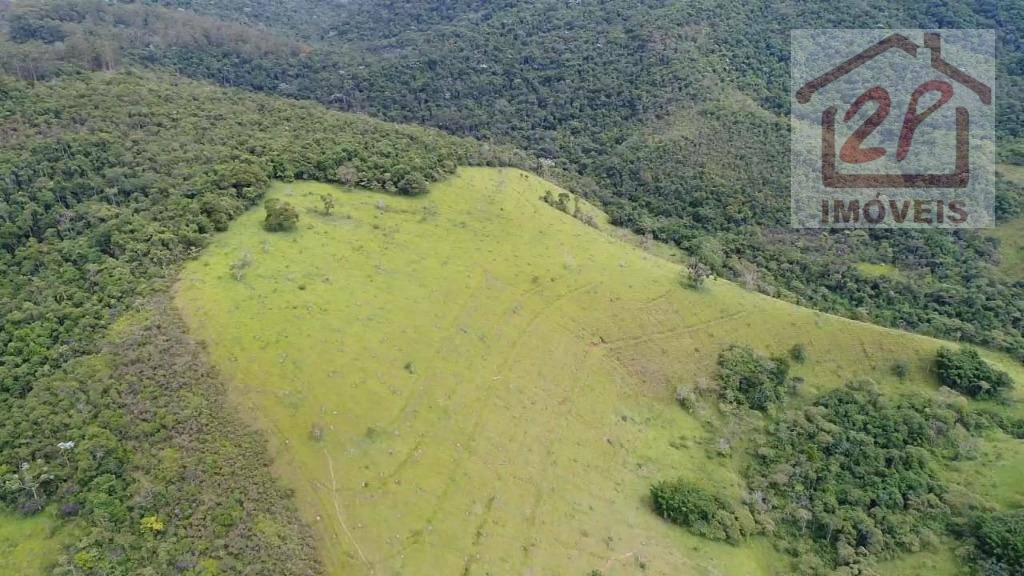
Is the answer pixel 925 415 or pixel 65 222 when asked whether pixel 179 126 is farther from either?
pixel 925 415

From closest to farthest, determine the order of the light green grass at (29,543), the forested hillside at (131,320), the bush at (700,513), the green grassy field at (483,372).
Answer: the light green grass at (29,543)
the forested hillside at (131,320)
the green grassy field at (483,372)
the bush at (700,513)

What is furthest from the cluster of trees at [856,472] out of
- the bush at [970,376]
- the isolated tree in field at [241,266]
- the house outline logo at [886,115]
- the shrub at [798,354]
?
the house outline logo at [886,115]

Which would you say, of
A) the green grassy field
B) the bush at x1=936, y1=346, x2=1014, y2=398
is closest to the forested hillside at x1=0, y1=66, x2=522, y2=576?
the green grassy field

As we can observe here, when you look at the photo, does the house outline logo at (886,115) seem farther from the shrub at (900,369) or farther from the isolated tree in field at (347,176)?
the isolated tree in field at (347,176)

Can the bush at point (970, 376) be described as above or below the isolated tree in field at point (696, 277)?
below
